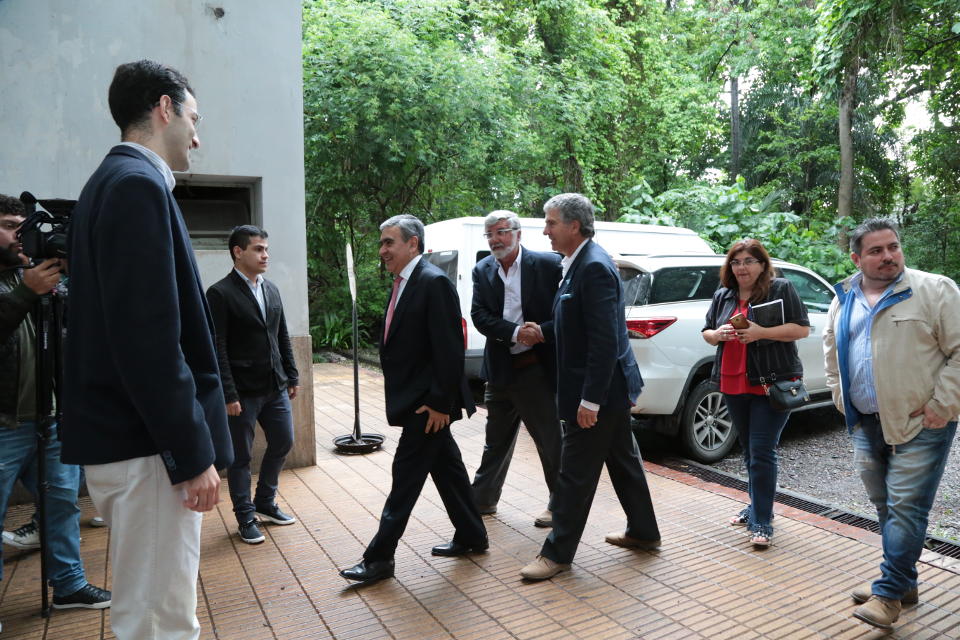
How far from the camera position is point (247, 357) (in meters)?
4.46

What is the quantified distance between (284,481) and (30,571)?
1946 mm

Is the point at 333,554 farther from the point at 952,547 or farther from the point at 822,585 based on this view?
the point at 952,547

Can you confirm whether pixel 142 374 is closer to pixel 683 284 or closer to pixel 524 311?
pixel 524 311

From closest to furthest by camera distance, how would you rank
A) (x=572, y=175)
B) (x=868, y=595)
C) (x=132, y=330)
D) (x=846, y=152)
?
(x=132, y=330) < (x=868, y=595) < (x=572, y=175) < (x=846, y=152)

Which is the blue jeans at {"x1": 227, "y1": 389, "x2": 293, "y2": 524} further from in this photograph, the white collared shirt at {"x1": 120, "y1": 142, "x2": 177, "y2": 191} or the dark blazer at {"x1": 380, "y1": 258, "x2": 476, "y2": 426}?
the white collared shirt at {"x1": 120, "y1": 142, "x2": 177, "y2": 191}

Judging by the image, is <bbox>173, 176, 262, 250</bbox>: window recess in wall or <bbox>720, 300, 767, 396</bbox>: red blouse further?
<bbox>173, 176, 262, 250</bbox>: window recess in wall

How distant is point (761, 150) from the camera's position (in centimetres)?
2659

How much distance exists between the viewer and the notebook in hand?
436 centimetres

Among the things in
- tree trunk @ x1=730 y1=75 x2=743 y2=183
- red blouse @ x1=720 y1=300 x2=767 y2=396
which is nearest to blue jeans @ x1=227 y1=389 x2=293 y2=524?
red blouse @ x1=720 y1=300 x2=767 y2=396

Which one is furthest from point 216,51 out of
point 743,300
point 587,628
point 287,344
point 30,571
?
point 587,628

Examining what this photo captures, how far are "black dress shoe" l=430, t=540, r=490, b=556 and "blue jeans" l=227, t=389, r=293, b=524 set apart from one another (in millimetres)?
1262

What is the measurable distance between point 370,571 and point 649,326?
3398 mm

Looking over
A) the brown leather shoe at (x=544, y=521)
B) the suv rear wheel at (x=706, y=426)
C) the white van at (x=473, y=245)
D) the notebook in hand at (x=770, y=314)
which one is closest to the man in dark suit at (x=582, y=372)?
the brown leather shoe at (x=544, y=521)

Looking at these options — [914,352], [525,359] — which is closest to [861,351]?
[914,352]
